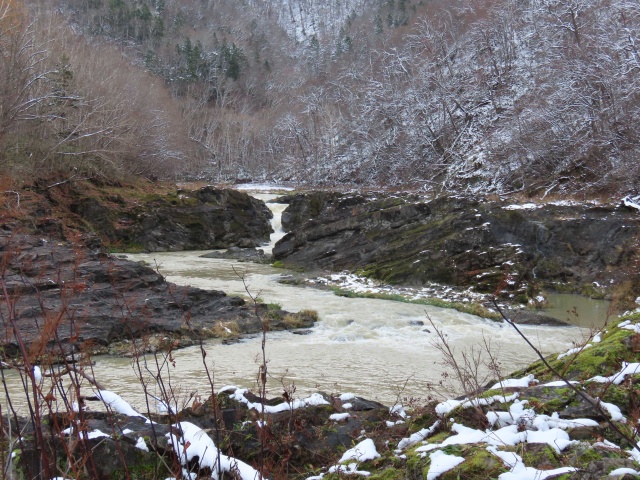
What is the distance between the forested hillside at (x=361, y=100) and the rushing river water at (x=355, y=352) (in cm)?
1147

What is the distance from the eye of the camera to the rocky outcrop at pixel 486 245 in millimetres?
17203

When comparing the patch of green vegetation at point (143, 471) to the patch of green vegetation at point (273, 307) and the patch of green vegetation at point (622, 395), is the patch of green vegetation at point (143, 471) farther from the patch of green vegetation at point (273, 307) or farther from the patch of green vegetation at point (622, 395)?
the patch of green vegetation at point (273, 307)

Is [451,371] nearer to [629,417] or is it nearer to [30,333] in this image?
[629,417]

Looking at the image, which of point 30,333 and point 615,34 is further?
point 615,34

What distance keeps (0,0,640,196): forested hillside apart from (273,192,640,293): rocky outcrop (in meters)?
3.35

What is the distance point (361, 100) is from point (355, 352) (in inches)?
1968

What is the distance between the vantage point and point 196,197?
3209 centimetres

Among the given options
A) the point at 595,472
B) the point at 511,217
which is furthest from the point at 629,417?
the point at 511,217

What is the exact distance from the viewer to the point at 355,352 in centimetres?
1128

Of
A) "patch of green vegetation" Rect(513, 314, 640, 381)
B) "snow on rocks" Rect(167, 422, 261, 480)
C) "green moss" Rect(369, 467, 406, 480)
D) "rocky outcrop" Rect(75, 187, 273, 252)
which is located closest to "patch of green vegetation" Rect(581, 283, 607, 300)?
"patch of green vegetation" Rect(513, 314, 640, 381)

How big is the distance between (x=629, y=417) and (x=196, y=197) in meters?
30.5

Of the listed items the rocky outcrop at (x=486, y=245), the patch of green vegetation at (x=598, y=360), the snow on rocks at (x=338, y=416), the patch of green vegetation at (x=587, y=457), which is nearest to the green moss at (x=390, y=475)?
Answer: the patch of green vegetation at (x=587, y=457)

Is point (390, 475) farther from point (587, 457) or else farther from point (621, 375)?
point (621, 375)

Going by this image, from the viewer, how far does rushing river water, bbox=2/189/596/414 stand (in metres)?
8.90
